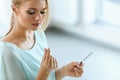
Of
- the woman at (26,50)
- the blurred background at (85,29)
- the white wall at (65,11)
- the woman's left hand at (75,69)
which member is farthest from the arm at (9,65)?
the white wall at (65,11)

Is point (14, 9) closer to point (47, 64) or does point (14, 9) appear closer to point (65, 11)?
point (47, 64)

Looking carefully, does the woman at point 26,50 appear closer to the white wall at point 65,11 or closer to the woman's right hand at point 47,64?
the woman's right hand at point 47,64

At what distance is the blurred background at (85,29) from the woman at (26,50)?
1.00 m

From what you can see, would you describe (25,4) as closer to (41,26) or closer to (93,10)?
(41,26)

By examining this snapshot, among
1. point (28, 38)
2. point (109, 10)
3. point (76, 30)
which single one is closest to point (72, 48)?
point (76, 30)

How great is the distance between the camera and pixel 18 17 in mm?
782

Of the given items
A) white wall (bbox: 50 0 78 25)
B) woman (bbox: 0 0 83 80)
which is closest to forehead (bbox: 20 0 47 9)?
woman (bbox: 0 0 83 80)

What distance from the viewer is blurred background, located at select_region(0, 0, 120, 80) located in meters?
1.89

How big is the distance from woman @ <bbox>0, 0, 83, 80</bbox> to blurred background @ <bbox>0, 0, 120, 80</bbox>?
1.00 m

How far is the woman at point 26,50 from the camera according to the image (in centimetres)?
77

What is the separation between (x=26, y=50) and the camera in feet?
2.61

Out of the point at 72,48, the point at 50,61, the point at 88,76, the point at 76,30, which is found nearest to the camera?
the point at 50,61

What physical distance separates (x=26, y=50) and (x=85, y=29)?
1351 mm

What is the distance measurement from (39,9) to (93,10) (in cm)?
141
